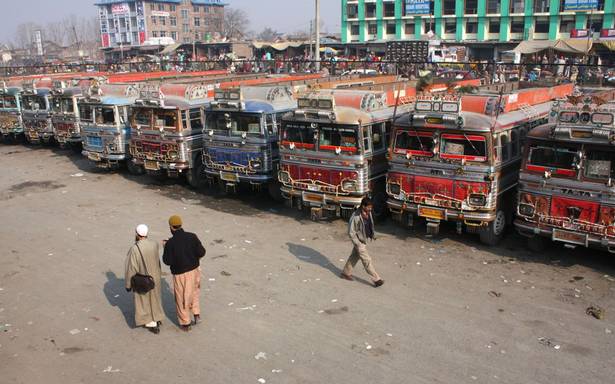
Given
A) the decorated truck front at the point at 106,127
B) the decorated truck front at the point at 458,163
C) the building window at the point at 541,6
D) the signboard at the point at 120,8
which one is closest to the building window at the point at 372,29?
the building window at the point at 541,6

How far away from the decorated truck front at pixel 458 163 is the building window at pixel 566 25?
5049 centimetres

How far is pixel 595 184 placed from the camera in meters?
9.56

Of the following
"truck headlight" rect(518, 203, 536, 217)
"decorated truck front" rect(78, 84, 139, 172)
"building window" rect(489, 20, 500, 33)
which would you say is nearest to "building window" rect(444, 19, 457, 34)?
"building window" rect(489, 20, 500, 33)

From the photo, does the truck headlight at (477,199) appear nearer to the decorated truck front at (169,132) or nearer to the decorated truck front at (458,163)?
the decorated truck front at (458,163)

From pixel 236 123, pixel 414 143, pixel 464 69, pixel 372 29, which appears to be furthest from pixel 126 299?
pixel 372 29

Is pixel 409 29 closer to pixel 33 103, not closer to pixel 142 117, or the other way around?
pixel 33 103

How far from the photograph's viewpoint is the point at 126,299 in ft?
30.0

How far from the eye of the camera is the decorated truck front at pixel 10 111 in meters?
23.4

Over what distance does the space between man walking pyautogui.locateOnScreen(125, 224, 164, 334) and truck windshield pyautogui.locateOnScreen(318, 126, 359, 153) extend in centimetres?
556

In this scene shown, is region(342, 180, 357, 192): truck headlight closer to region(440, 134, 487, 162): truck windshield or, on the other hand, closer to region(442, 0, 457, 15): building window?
region(440, 134, 487, 162): truck windshield

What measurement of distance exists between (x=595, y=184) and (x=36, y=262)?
10358 millimetres

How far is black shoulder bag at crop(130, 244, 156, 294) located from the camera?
754cm

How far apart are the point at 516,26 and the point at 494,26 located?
236 cm

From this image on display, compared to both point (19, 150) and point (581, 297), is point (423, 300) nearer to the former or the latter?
point (581, 297)
